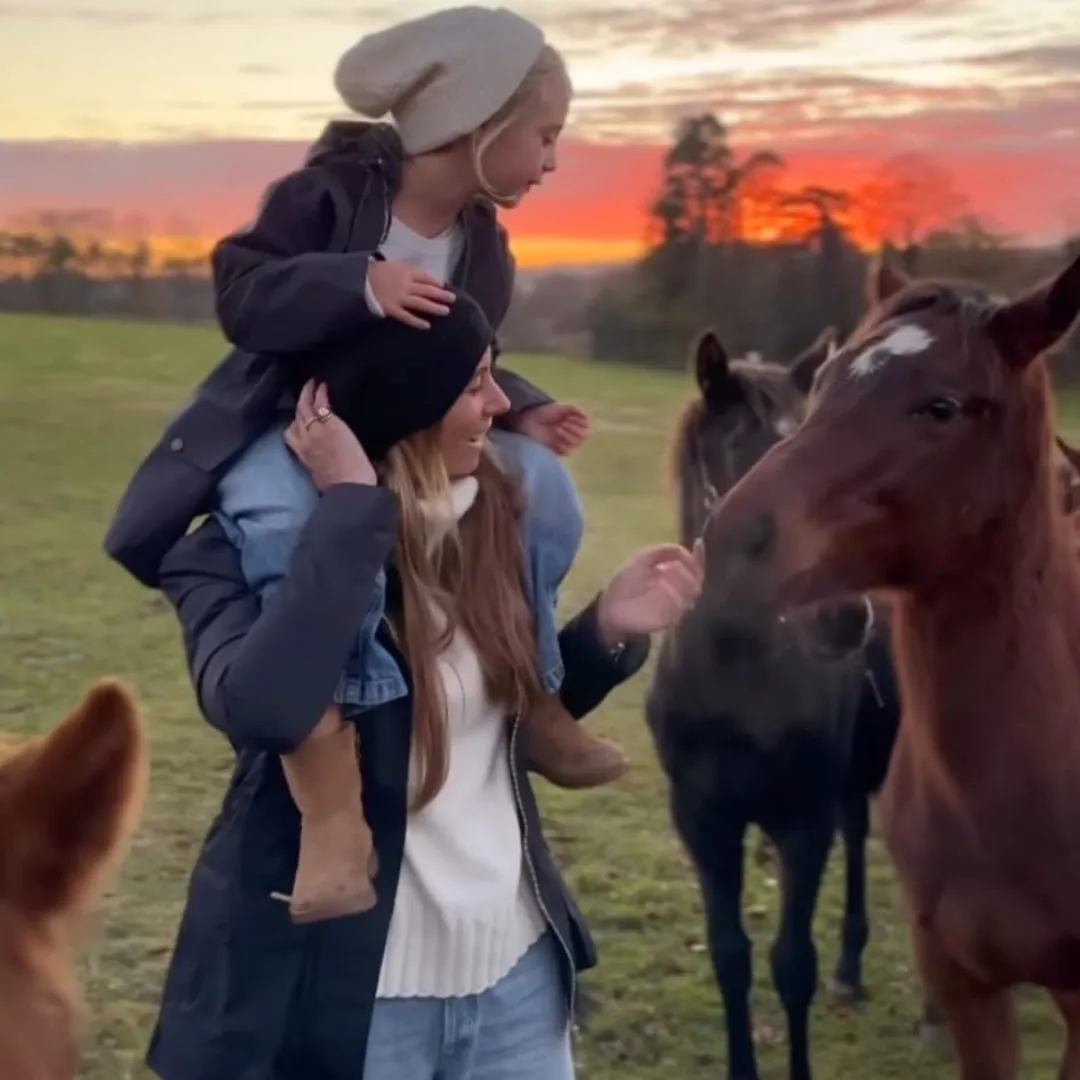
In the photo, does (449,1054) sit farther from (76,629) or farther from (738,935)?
(76,629)

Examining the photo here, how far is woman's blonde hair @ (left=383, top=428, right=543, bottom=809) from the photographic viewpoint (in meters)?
1.13

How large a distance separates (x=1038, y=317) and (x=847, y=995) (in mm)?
1360

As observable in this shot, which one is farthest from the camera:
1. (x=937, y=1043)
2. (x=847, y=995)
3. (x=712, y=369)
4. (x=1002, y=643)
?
(x=847, y=995)

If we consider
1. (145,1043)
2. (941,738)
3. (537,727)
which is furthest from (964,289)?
(145,1043)

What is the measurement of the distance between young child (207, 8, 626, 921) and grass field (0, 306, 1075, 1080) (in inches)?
33.0

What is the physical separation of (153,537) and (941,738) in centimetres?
83

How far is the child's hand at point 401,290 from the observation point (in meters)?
1.07

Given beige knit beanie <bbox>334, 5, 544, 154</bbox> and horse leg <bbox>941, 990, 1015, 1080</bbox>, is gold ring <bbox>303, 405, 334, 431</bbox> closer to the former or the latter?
beige knit beanie <bbox>334, 5, 544, 154</bbox>

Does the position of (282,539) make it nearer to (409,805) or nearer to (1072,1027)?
(409,805)

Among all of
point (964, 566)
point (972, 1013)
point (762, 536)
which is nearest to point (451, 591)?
point (762, 536)

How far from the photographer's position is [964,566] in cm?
140

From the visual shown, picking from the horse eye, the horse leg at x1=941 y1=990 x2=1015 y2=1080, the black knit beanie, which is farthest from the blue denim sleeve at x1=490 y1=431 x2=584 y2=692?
the horse leg at x1=941 y1=990 x2=1015 y2=1080

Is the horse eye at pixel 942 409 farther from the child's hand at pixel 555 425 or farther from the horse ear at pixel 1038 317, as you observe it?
the child's hand at pixel 555 425

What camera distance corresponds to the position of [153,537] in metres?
1.14
